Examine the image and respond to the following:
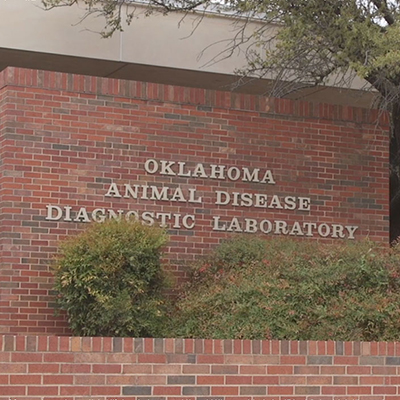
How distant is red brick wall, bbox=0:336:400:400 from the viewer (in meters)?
6.96

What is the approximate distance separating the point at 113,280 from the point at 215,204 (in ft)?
7.92

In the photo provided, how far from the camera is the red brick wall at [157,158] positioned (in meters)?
11.9

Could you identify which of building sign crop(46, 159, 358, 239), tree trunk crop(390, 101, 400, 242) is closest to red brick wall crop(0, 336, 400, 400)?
building sign crop(46, 159, 358, 239)

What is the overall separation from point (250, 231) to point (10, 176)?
3.29m

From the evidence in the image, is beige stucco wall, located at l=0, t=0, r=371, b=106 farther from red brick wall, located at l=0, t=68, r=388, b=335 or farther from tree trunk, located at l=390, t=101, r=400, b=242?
red brick wall, located at l=0, t=68, r=388, b=335

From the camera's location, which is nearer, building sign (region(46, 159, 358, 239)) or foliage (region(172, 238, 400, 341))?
foliage (region(172, 238, 400, 341))

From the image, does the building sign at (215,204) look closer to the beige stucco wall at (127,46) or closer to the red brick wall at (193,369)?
the beige stucco wall at (127,46)

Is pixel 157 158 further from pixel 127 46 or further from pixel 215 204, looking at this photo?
pixel 127 46

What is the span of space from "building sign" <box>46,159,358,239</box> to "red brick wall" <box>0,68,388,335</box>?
1.9 inches

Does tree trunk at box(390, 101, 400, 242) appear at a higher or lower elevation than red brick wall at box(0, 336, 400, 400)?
higher

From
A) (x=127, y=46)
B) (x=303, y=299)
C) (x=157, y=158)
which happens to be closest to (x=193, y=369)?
(x=303, y=299)

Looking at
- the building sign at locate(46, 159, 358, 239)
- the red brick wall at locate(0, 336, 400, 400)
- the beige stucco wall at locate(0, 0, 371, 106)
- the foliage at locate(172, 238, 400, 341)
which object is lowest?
the red brick wall at locate(0, 336, 400, 400)

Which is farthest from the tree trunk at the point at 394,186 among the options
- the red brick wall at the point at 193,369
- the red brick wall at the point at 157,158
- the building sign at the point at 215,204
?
the red brick wall at the point at 193,369

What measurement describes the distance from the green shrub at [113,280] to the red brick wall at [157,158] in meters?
0.80
